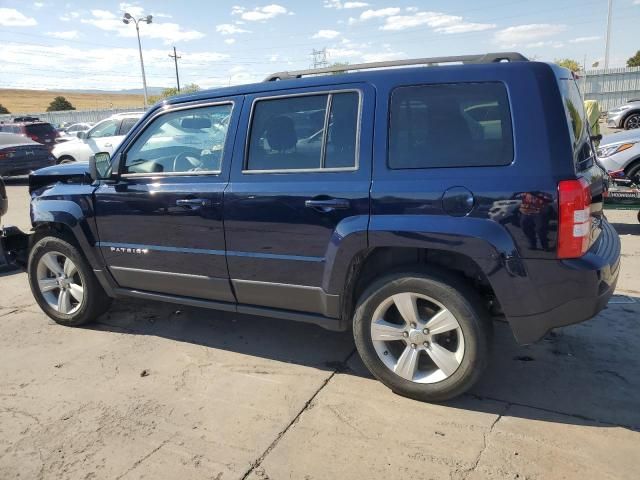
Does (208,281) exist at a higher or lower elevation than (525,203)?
lower

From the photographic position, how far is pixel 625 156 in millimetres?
7410

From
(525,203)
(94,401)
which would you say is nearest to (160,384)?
(94,401)

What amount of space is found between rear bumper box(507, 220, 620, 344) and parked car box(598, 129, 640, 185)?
5.37m

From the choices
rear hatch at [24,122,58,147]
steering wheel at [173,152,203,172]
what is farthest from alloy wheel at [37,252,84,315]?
rear hatch at [24,122,58,147]

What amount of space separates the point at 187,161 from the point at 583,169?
8.61 ft

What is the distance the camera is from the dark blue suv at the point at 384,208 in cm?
271

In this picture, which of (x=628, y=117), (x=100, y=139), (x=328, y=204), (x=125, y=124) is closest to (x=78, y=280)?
(x=328, y=204)

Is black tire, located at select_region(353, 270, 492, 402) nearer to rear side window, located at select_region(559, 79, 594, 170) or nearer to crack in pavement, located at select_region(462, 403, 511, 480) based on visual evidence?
crack in pavement, located at select_region(462, 403, 511, 480)

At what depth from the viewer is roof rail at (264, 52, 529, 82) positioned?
2.97 m

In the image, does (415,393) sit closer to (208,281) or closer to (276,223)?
(276,223)

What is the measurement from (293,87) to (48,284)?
290 cm

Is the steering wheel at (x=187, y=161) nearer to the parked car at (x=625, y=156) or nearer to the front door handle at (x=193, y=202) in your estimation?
the front door handle at (x=193, y=202)

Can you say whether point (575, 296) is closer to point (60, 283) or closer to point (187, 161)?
point (187, 161)

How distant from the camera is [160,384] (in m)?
3.53
